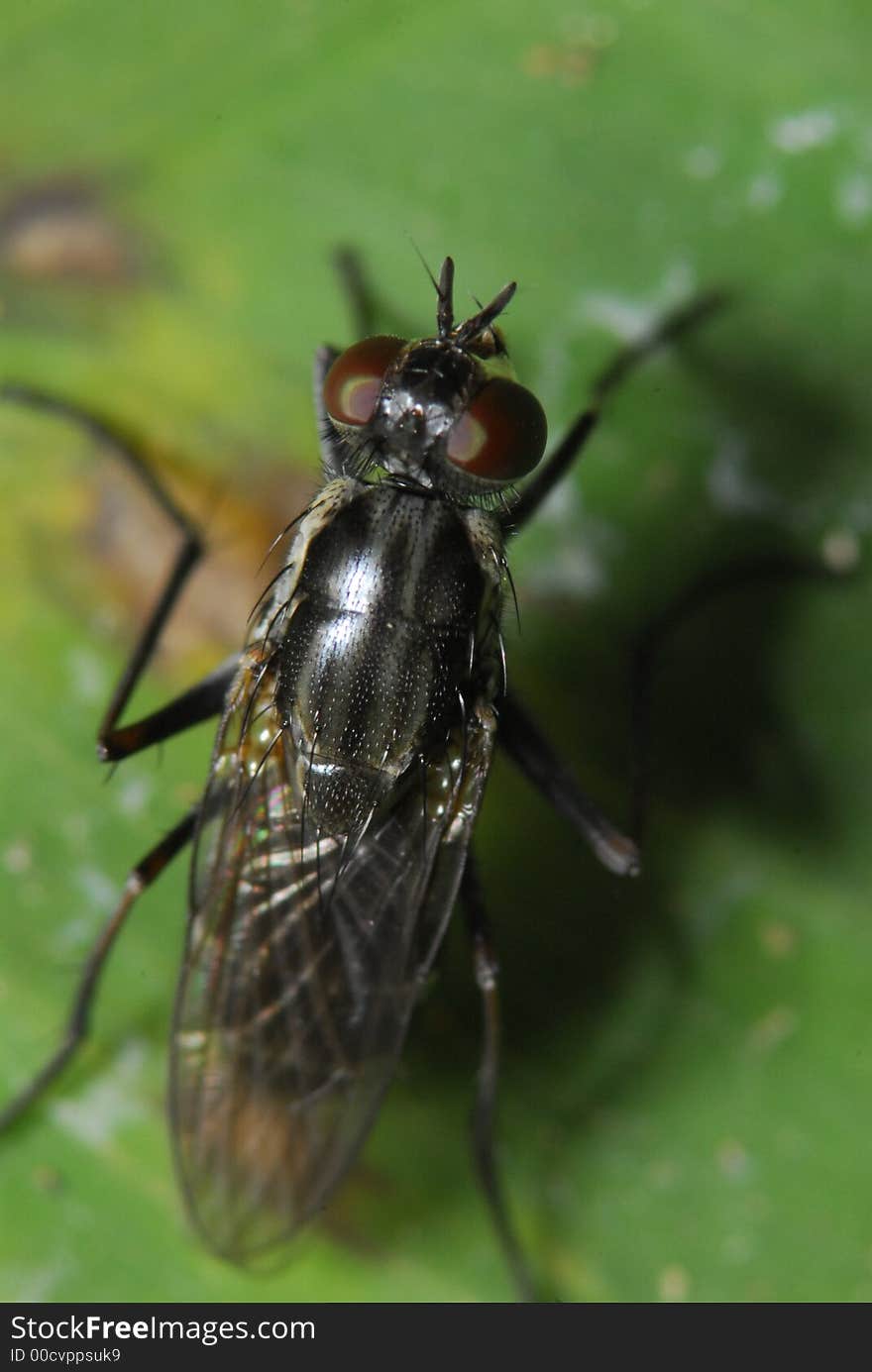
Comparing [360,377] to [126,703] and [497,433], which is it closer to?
[497,433]

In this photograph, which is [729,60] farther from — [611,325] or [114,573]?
[114,573]

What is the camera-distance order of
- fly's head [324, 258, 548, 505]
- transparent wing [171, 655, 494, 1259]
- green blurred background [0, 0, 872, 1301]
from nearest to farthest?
fly's head [324, 258, 548, 505], transparent wing [171, 655, 494, 1259], green blurred background [0, 0, 872, 1301]

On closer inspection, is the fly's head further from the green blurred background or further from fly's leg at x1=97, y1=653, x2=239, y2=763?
fly's leg at x1=97, y1=653, x2=239, y2=763

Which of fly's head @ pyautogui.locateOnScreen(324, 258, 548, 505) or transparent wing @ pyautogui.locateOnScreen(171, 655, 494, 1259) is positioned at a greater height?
fly's head @ pyautogui.locateOnScreen(324, 258, 548, 505)

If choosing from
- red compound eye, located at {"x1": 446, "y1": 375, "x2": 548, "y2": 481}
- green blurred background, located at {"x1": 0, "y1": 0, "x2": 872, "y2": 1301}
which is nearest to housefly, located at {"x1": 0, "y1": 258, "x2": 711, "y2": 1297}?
red compound eye, located at {"x1": 446, "y1": 375, "x2": 548, "y2": 481}

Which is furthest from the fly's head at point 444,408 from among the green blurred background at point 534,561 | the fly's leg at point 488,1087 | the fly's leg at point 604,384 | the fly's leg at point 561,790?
the fly's leg at point 488,1087

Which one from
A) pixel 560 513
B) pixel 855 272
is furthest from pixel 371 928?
pixel 855 272

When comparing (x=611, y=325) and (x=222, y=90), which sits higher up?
(x=222, y=90)

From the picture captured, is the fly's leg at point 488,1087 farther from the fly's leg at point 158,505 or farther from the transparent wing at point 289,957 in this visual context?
the fly's leg at point 158,505
